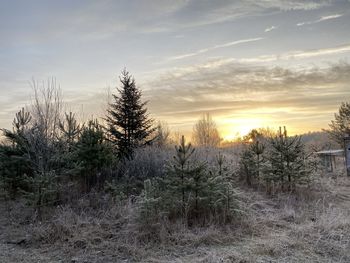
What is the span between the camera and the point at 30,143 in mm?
11320

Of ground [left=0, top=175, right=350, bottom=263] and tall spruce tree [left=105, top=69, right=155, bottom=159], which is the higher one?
tall spruce tree [left=105, top=69, right=155, bottom=159]

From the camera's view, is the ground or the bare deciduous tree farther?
the bare deciduous tree

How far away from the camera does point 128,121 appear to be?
17.0 m

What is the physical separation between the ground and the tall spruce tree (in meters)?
7.08

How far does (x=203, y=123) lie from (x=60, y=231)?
3308cm

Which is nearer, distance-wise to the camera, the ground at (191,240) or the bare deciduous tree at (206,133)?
the ground at (191,240)

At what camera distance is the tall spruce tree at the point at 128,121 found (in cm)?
1653

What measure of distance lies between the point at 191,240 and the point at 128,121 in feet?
33.7

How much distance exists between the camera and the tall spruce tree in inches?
651

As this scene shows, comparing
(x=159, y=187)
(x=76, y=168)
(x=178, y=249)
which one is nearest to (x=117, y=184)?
(x=76, y=168)

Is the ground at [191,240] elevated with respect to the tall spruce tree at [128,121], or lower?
lower

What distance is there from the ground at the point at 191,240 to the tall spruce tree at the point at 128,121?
7.08 meters

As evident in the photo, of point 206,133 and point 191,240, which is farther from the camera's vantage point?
point 206,133

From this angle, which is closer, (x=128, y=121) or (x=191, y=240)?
(x=191, y=240)
